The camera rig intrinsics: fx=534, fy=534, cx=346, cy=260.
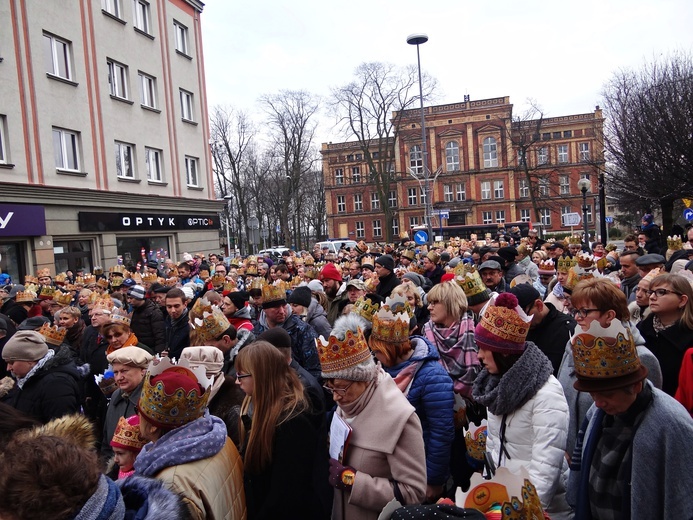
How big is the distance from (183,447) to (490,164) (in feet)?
223

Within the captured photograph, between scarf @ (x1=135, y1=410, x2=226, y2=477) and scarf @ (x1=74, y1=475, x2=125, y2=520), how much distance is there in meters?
0.60

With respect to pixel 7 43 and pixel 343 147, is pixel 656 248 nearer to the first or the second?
pixel 7 43

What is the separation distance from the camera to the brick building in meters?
64.9

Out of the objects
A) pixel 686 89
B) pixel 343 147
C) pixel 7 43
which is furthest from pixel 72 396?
pixel 343 147

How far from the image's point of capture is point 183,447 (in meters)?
2.64

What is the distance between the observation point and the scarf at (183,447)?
2590 millimetres

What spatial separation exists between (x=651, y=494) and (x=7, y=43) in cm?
2049

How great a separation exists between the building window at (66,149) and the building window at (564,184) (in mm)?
59230

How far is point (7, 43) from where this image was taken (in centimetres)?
1691

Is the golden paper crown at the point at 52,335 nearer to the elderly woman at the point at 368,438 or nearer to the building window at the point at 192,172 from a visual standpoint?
the elderly woman at the point at 368,438

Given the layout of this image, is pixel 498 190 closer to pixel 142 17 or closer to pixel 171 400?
pixel 142 17

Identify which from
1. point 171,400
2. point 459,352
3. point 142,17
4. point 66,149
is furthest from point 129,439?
point 142,17

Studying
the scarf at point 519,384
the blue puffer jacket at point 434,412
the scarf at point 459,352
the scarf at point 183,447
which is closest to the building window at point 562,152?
the scarf at point 459,352

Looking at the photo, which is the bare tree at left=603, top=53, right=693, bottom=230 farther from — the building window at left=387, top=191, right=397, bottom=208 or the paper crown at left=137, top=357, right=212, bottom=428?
the building window at left=387, top=191, right=397, bottom=208
